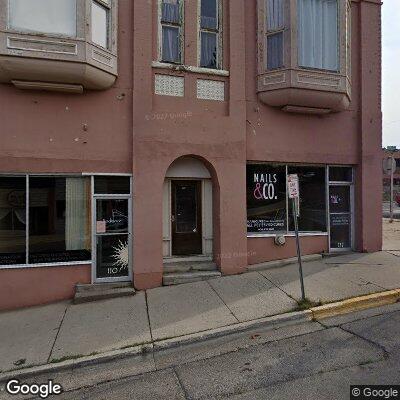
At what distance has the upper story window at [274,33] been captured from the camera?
889 centimetres

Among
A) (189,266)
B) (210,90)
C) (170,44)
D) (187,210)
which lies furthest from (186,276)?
(170,44)

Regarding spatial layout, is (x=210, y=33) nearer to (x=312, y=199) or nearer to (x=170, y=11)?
(x=170, y=11)

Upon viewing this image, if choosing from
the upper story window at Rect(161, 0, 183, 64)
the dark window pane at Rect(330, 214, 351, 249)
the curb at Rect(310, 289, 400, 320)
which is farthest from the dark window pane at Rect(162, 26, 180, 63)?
the curb at Rect(310, 289, 400, 320)

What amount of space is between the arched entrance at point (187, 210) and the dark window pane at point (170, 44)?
2495 millimetres

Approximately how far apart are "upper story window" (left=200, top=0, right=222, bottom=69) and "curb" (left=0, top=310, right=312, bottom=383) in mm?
6200

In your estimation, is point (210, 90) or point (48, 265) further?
point (210, 90)

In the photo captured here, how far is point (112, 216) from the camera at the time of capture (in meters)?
7.94

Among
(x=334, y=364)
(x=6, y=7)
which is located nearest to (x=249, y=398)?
(x=334, y=364)

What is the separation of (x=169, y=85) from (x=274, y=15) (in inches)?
→ 139

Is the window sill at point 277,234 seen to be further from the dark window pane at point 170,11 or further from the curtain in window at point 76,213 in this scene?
the dark window pane at point 170,11

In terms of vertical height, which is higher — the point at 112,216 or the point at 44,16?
the point at 44,16

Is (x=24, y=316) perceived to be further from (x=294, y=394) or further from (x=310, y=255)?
(x=310, y=255)

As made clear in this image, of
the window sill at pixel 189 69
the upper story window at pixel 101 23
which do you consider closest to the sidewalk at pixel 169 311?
the window sill at pixel 189 69

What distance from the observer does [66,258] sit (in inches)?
300
